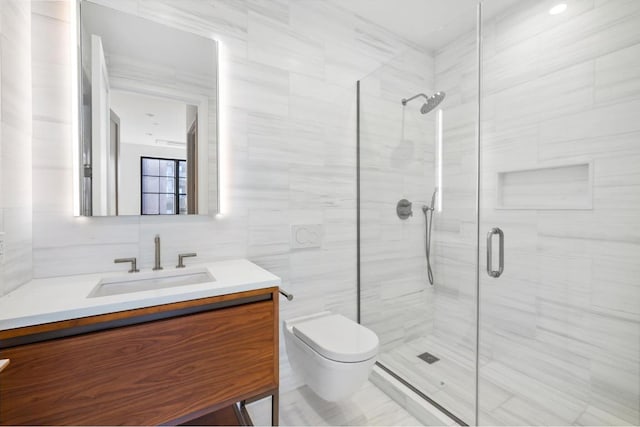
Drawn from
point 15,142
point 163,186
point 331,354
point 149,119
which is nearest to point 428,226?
point 331,354

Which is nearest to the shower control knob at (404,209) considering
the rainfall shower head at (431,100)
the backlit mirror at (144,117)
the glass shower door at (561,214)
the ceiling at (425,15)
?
the glass shower door at (561,214)

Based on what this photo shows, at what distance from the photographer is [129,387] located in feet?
3.27

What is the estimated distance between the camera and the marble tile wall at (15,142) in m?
1.06

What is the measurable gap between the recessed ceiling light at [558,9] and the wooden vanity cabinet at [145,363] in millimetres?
2180

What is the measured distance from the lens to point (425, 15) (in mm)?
2086

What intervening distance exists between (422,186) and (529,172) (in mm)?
649

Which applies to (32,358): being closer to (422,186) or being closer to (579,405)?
(422,186)

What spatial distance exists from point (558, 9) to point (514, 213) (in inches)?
46.2

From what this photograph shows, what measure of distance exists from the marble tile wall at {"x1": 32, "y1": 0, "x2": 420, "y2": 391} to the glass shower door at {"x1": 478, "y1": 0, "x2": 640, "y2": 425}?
88 centimetres

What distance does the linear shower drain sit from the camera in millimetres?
1944

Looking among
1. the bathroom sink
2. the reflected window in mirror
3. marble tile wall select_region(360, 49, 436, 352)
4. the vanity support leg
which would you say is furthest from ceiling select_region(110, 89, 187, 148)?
the vanity support leg

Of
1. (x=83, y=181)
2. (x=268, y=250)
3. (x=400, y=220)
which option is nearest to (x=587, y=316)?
(x=400, y=220)

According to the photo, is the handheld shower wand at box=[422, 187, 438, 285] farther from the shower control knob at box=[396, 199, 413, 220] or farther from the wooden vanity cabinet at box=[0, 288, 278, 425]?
the wooden vanity cabinet at box=[0, 288, 278, 425]

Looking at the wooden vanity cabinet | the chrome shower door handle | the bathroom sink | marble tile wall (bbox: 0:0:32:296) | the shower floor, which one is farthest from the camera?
the chrome shower door handle
